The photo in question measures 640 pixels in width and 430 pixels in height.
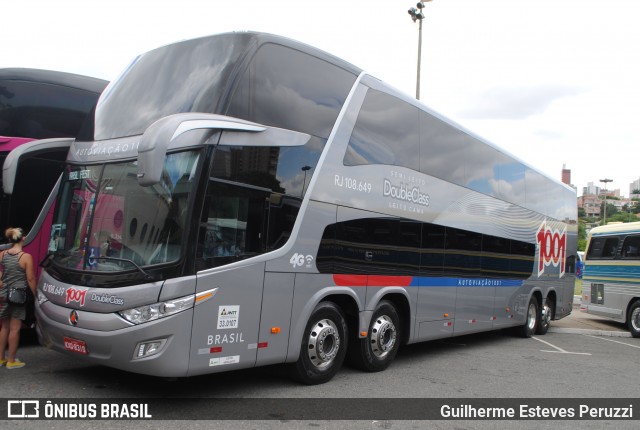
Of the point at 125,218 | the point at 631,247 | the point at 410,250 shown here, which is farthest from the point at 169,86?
the point at 631,247

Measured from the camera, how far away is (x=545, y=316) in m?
14.9

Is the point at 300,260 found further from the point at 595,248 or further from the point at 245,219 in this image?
the point at 595,248

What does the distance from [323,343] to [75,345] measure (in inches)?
117

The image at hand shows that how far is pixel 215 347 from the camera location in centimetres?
569

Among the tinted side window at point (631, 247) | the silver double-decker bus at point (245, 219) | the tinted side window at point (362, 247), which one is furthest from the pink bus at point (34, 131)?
the tinted side window at point (631, 247)

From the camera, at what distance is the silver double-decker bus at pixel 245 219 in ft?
17.9

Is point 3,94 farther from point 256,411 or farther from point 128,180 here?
point 256,411

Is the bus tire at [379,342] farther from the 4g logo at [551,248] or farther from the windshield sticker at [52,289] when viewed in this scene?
the 4g logo at [551,248]

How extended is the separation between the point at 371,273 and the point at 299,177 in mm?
2057

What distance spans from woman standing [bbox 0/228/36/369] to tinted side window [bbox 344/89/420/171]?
4.34 metres

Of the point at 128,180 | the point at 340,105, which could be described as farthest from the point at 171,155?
the point at 340,105

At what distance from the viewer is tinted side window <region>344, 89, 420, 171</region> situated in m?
7.82

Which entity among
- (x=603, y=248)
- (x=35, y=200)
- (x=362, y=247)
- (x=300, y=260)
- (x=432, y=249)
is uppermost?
(x=603, y=248)

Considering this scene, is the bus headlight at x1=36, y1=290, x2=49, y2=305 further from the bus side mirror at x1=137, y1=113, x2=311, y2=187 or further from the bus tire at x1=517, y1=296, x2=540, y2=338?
the bus tire at x1=517, y1=296, x2=540, y2=338
